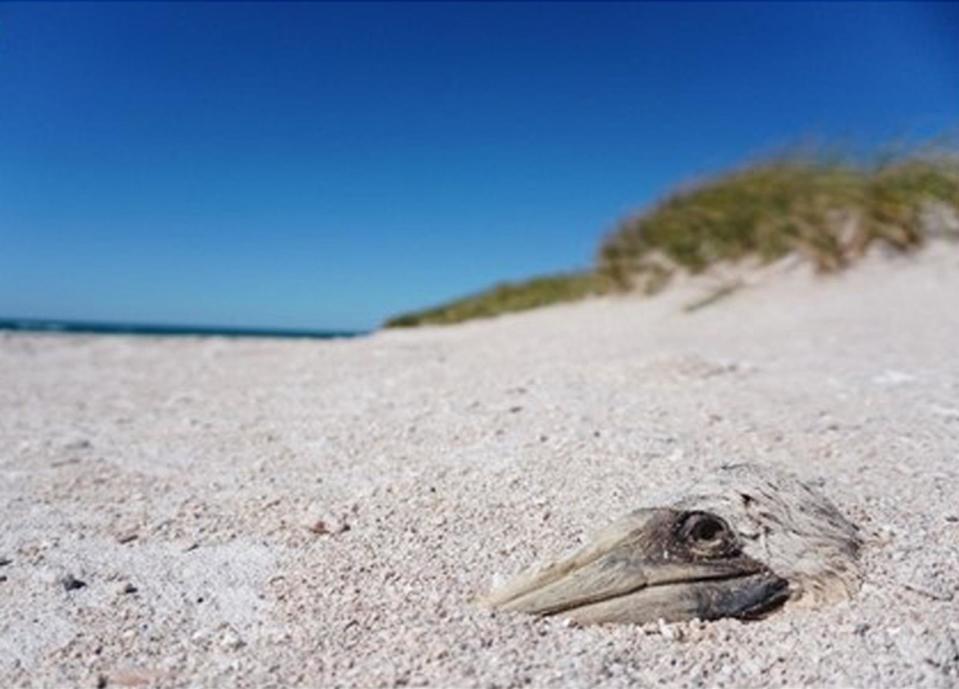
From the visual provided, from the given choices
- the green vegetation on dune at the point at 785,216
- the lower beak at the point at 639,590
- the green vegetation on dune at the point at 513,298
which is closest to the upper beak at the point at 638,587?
the lower beak at the point at 639,590

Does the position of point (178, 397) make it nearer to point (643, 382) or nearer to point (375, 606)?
point (643, 382)

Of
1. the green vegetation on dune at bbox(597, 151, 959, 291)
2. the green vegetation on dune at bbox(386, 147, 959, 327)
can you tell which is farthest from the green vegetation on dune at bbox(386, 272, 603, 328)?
the green vegetation on dune at bbox(597, 151, 959, 291)

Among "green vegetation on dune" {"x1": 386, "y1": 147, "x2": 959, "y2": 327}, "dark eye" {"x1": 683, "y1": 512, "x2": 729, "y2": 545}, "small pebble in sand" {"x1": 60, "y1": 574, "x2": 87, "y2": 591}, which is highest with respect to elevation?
"green vegetation on dune" {"x1": 386, "y1": 147, "x2": 959, "y2": 327}

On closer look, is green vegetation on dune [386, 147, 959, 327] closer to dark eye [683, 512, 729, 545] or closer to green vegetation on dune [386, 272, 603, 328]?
green vegetation on dune [386, 272, 603, 328]

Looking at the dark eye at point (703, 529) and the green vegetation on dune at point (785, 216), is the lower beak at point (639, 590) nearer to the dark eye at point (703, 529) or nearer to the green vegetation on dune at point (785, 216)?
the dark eye at point (703, 529)

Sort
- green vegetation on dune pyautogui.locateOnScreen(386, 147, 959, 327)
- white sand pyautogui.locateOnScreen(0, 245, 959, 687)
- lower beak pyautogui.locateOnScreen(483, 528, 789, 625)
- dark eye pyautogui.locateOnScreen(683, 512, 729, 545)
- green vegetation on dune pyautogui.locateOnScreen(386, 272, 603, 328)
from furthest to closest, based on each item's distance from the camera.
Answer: green vegetation on dune pyautogui.locateOnScreen(386, 272, 603, 328), green vegetation on dune pyautogui.locateOnScreen(386, 147, 959, 327), dark eye pyautogui.locateOnScreen(683, 512, 729, 545), lower beak pyautogui.locateOnScreen(483, 528, 789, 625), white sand pyautogui.locateOnScreen(0, 245, 959, 687)

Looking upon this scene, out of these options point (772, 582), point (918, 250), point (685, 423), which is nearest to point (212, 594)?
point (772, 582)

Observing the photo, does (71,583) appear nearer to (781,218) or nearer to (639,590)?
(639,590)
